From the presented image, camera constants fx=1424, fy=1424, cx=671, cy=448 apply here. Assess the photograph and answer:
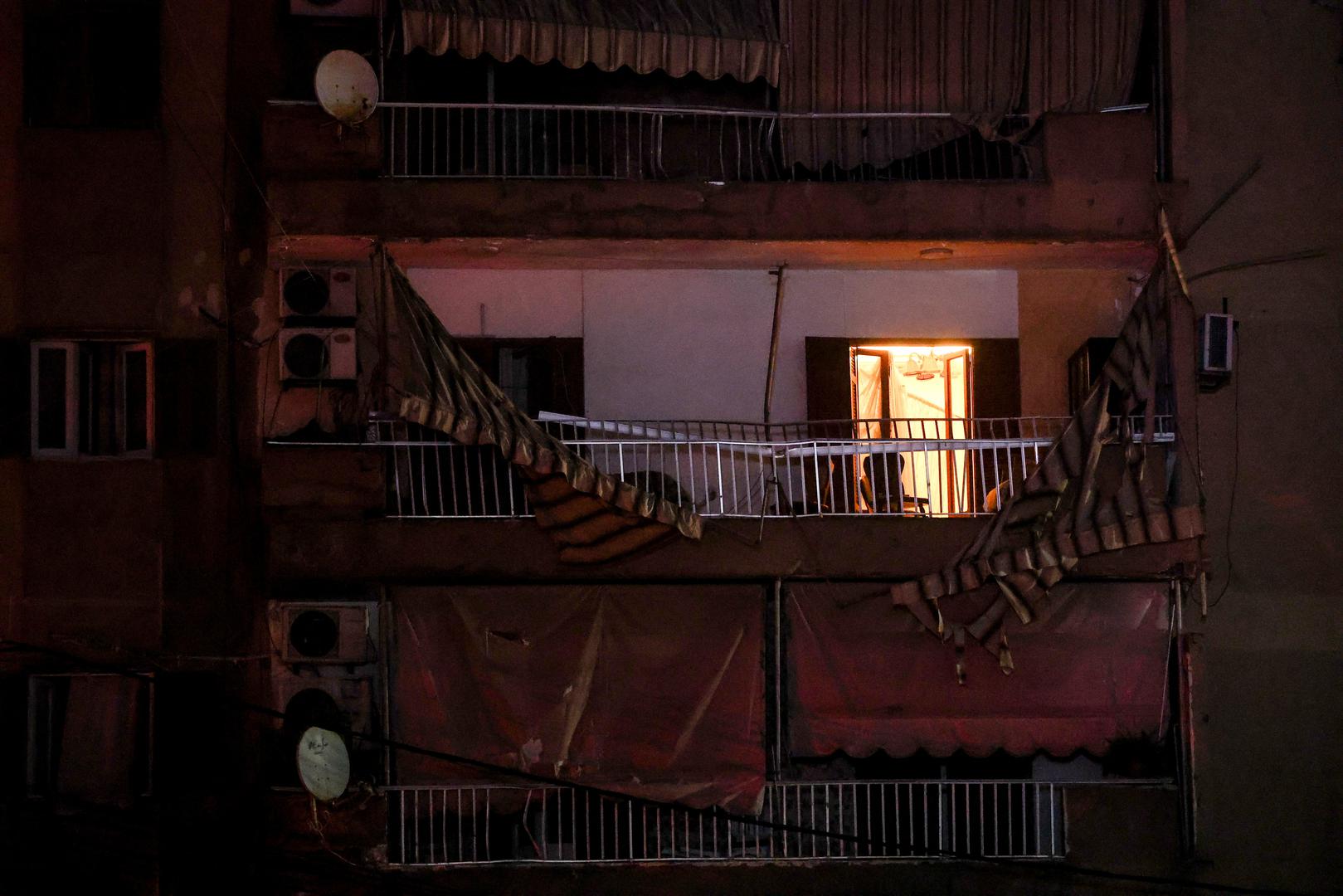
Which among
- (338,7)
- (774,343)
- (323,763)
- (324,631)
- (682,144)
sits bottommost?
(323,763)

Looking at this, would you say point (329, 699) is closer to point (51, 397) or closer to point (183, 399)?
point (183, 399)

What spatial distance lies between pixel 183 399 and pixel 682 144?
478 cm

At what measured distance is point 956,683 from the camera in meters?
11.6

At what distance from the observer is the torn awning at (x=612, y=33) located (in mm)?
11938

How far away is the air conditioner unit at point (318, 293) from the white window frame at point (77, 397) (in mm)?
1162

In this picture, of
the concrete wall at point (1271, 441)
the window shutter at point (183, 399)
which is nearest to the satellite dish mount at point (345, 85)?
the window shutter at point (183, 399)

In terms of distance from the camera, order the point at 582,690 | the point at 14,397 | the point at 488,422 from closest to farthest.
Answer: the point at 488,422 < the point at 14,397 < the point at 582,690

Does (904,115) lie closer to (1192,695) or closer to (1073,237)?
(1073,237)

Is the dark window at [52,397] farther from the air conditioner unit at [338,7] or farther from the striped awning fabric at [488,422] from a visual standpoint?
the air conditioner unit at [338,7]

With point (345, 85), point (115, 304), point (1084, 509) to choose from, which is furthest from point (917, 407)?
point (115, 304)

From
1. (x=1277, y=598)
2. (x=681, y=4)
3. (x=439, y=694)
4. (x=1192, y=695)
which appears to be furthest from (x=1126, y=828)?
(x=681, y=4)

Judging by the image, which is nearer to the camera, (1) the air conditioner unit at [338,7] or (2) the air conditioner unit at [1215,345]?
(2) the air conditioner unit at [1215,345]

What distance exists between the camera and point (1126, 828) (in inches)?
457

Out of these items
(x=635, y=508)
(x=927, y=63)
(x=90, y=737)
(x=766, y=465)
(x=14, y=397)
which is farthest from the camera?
(x=766, y=465)
